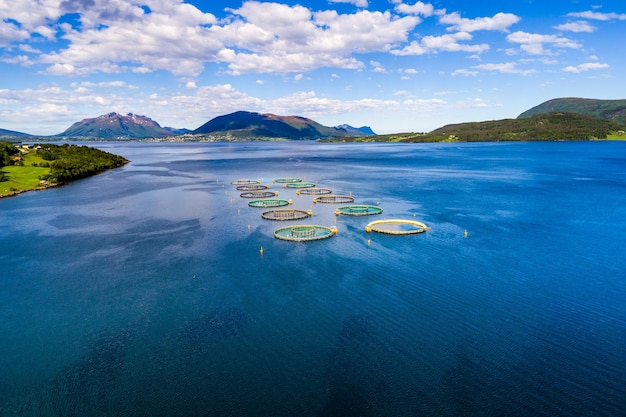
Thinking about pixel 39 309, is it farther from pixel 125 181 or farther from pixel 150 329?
pixel 125 181

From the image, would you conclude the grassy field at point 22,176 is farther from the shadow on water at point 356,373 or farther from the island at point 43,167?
the shadow on water at point 356,373

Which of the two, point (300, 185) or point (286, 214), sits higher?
point (300, 185)

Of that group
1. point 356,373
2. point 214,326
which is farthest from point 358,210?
point 356,373

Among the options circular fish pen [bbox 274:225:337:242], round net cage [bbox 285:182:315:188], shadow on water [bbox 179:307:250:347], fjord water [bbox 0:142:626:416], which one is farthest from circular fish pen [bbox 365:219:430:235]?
round net cage [bbox 285:182:315:188]

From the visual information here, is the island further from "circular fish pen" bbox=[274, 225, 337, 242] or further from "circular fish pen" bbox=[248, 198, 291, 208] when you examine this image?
"circular fish pen" bbox=[274, 225, 337, 242]

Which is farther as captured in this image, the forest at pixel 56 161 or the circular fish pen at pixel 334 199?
the forest at pixel 56 161

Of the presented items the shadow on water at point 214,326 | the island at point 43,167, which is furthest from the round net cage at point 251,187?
the shadow on water at point 214,326

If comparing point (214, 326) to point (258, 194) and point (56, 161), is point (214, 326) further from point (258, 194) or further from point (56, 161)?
point (56, 161)
